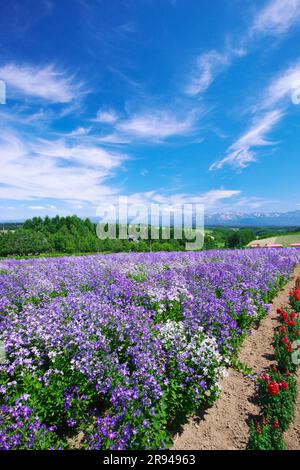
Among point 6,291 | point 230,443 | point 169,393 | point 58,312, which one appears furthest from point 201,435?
point 6,291

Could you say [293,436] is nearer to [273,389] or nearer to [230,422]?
[273,389]

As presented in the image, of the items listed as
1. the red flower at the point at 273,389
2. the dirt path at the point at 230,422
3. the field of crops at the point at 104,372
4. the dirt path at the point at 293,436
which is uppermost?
the field of crops at the point at 104,372

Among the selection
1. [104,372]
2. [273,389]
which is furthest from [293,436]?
[104,372]

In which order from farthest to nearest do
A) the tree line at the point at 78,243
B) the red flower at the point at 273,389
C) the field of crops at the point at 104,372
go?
the tree line at the point at 78,243 < the red flower at the point at 273,389 < the field of crops at the point at 104,372

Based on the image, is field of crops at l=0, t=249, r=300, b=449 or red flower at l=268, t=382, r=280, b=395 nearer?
field of crops at l=0, t=249, r=300, b=449

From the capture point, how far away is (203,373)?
14.1ft

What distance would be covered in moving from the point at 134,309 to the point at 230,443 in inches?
113

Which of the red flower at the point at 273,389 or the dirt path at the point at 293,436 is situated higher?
the red flower at the point at 273,389

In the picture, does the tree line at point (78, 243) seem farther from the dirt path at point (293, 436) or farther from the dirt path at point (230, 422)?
the dirt path at point (293, 436)

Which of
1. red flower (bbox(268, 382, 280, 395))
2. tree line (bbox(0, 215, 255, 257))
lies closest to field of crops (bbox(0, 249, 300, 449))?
red flower (bbox(268, 382, 280, 395))

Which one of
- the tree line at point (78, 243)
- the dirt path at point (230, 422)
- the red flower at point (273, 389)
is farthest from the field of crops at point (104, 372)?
the tree line at point (78, 243)

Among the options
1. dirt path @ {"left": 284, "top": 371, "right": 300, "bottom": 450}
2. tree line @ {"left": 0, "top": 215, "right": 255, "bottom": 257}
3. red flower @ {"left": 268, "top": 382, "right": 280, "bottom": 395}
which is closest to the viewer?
dirt path @ {"left": 284, "top": 371, "right": 300, "bottom": 450}

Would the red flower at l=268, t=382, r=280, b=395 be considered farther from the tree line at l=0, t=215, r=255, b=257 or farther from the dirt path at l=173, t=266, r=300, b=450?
the tree line at l=0, t=215, r=255, b=257
